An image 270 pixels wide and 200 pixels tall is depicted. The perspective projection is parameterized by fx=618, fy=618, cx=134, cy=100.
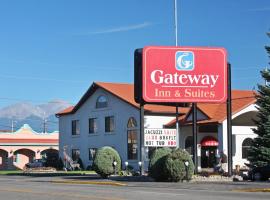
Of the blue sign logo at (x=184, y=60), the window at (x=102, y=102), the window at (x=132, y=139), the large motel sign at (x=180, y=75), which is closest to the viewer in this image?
the large motel sign at (x=180, y=75)

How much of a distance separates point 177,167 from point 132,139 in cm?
2484

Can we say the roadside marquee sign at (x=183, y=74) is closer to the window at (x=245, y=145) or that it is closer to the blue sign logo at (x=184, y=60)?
the blue sign logo at (x=184, y=60)

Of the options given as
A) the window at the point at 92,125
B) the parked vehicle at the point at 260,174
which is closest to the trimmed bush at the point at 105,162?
the parked vehicle at the point at 260,174

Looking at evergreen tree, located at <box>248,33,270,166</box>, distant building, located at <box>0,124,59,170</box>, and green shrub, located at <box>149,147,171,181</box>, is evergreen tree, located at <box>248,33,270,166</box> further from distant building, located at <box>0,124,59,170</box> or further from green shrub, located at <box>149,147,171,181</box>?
distant building, located at <box>0,124,59,170</box>

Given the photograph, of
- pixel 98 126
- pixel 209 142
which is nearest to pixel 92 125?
pixel 98 126

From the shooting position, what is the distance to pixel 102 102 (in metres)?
60.8

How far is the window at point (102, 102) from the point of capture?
60.3 meters

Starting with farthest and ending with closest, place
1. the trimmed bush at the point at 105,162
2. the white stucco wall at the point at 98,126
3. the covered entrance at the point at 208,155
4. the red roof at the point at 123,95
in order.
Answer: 1. the white stucco wall at the point at 98,126
2. the red roof at the point at 123,95
3. the covered entrance at the point at 208,155
4. the trimmed bush at the point at 105,162

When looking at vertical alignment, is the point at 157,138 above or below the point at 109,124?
below

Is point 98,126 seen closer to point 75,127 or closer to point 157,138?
point 75,127

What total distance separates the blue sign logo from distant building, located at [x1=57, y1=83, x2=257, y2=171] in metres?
8.85

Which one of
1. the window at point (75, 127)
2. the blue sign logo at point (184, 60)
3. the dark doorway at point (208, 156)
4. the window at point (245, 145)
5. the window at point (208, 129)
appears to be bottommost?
the dark doorway at point (208, 156)

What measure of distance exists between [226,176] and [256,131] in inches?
248

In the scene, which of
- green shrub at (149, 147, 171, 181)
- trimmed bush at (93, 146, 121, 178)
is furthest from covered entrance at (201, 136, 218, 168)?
green shrub at (149, 147, 171, 181)
